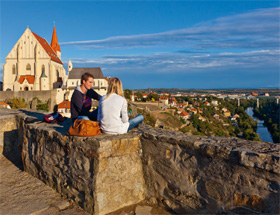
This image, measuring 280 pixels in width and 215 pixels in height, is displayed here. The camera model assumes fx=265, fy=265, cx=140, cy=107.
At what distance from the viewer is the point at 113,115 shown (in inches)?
130

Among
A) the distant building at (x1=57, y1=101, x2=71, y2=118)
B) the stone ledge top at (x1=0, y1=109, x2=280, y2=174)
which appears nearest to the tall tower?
the distant building at (x1=57, y1=101, x2=71, y2=118)

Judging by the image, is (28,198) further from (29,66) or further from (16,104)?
(29,66)

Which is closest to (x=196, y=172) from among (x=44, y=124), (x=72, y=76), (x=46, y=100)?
(x=44, y=124)

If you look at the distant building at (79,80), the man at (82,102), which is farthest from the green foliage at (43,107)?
the man at (82,102)

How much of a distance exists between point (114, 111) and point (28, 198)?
1527 mm

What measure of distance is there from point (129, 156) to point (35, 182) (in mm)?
1607

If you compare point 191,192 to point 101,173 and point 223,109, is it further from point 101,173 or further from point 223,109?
point 223,109

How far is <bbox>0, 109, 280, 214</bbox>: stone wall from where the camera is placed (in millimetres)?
2262

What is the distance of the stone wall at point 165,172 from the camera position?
Result: 226cm

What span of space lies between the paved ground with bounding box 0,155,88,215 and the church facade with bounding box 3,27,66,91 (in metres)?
40.9

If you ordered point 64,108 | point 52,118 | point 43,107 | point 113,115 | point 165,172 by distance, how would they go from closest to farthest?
1. point 165,172
2. point 113,115
3. point 52,118
4. point 43,107
5. point 64,108

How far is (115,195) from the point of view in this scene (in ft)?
9.86

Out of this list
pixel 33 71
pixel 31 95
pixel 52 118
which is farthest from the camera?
pixel 33 71

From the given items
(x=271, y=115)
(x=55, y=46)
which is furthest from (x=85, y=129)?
(x=271, y=115)
